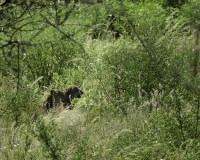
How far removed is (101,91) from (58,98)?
0.65 m

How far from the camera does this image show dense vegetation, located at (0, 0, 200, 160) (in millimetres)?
3654

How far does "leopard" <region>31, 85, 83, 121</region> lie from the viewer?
299 inches

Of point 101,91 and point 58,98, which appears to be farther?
point 101,91

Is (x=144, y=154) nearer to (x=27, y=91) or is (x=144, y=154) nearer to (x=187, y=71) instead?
(x=187, y=71)

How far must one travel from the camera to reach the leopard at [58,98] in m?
7.59

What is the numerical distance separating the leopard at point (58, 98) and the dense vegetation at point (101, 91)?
14cm

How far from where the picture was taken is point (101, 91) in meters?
8.17

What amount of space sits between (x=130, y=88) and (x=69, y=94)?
3.00 feet

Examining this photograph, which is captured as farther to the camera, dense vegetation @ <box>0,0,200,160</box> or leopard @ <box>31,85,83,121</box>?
leopard @ <box>31,85,83,121</box>

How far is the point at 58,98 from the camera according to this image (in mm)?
7902

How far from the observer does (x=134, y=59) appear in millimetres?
8086

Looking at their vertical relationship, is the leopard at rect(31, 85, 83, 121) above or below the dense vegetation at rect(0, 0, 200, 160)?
below

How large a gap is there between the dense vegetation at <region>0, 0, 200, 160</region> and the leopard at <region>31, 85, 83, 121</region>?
14 cm

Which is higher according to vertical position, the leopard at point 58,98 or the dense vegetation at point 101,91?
the dense vegetation at point 101,91
